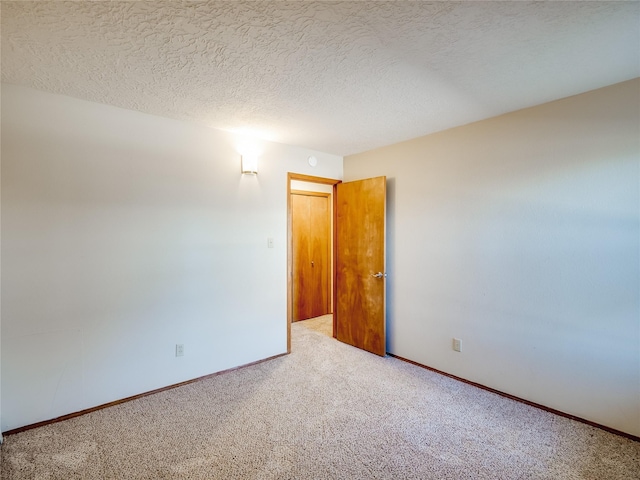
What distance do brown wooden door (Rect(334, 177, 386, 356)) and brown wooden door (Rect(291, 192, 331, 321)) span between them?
2.98ft

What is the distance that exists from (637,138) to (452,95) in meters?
1.21

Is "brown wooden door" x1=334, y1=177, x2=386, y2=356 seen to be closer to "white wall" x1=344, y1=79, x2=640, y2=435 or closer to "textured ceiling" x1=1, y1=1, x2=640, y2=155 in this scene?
"white wall" x1=344, y1=79, x2=640, y2=435

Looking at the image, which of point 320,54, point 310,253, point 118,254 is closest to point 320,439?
point 118,254

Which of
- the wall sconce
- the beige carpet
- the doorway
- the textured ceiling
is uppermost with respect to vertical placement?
the textured ceiling

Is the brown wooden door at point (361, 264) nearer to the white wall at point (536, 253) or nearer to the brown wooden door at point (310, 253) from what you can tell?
the white wall at point (536, 253)

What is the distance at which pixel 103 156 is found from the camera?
7.47 ft

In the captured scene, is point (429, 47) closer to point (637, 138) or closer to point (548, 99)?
point (548, 99)

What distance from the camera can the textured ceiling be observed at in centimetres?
135

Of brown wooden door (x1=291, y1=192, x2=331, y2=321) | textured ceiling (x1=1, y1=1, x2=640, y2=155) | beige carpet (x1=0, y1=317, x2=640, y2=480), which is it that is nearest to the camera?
textured ceiling (x1=1, y1=1, x2=640, y2=155)

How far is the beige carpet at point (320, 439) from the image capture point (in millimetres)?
1664

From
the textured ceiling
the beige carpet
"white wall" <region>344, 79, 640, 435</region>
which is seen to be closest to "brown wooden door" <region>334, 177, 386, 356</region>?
"white wall" <region>344, 79, 640, 435</region>

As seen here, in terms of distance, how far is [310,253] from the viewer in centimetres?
472

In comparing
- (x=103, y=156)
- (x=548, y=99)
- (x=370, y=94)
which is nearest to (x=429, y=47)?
(x=370, y=94)

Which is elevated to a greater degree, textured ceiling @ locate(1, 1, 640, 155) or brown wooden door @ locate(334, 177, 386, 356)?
textured ceiling @ locate(1, 1, 640, 155)
